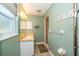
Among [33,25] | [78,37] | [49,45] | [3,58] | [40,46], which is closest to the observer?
[3,58]

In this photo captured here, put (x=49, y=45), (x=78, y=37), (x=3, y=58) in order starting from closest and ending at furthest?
(x=3, y=58) → (x=78, y=37) → (x=49, y=45)

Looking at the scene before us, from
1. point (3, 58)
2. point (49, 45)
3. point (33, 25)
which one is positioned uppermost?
point (33, 25)

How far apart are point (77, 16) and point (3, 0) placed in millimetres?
776

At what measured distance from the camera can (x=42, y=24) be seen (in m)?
1.19

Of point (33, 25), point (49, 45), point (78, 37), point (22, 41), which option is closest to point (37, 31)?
point (33, 25)

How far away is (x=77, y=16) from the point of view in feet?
2.45

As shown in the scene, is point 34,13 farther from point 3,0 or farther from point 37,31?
point 3,0

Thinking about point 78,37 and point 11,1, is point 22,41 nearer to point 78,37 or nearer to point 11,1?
point 11,1

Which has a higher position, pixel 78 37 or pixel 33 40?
pixel 78 37

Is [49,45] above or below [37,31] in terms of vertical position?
below

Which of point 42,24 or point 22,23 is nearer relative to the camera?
point 42,24

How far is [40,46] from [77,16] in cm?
84

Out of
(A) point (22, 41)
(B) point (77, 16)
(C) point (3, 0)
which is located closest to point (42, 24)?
(A) point (22, 41)

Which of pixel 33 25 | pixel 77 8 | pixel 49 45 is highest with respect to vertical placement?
A: pixel 77 8
